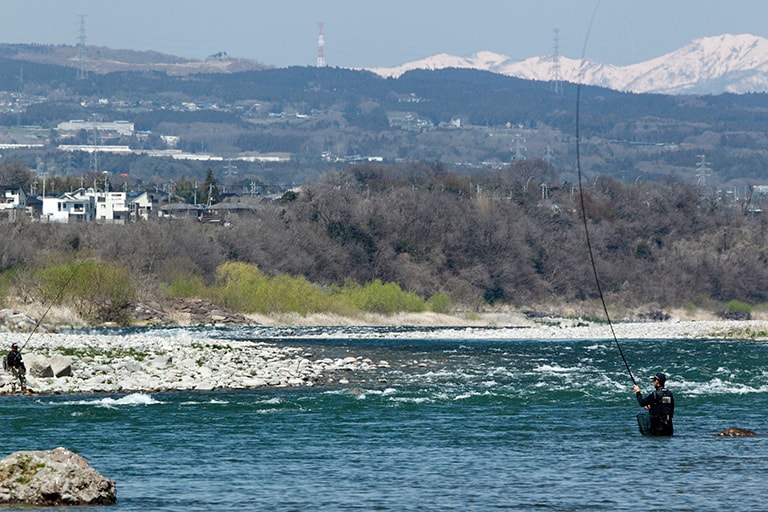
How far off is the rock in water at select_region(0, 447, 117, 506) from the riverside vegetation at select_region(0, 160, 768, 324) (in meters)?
51.3

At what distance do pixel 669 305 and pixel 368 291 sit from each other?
37811mm

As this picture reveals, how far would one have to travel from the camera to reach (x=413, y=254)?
119062mm

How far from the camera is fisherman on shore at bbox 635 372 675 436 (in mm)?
28641

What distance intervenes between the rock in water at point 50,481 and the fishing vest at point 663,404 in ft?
37.8

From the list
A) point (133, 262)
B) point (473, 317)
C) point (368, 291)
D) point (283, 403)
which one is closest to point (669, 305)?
point (473, 317)

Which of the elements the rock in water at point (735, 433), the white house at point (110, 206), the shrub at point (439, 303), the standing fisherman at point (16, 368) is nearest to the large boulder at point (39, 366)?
the standing fisherman at point (16, 368)

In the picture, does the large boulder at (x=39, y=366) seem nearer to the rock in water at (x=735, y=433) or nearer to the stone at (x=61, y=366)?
the stone at (x=61, y=366)

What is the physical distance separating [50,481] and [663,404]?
12.7 meters

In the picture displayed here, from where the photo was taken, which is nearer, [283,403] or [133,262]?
[283,403]

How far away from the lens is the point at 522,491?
77.7 feet

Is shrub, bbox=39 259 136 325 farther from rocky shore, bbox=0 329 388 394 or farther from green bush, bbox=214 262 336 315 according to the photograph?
rocky shore, bbox=0 329 388 394

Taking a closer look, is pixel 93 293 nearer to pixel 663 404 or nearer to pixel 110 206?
pixel 663 404

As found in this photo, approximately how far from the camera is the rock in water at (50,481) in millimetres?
21344

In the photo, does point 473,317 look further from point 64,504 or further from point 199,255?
point 64,504
